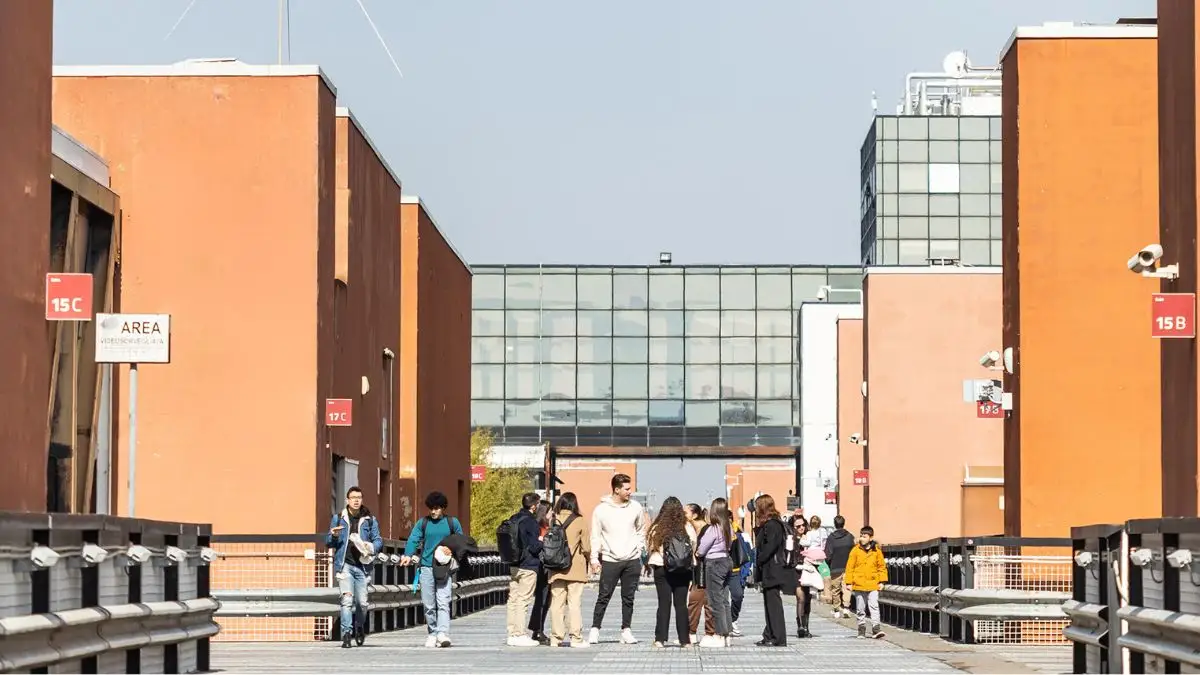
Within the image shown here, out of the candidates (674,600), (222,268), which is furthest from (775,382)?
(674,600)

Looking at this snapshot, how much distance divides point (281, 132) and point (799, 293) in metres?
71.0

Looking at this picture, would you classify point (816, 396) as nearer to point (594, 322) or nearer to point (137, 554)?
point (594, 322)

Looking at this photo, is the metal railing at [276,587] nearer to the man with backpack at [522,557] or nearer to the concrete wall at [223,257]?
the man with backpack at [522,557]

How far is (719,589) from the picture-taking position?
2322cm

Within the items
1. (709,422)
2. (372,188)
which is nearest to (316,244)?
(372,188)

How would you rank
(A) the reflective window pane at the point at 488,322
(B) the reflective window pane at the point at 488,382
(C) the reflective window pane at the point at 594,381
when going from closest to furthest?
(C) the reflective window pane at the point at 594,381 → (B) the reflective window pane at the point at 488,382 → (A) the reflective window pane at the point at 488,322

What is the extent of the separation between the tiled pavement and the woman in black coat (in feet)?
0.86

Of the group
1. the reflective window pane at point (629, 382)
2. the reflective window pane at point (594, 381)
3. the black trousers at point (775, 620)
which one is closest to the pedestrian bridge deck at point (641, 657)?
the black trousers at point (775, 620)

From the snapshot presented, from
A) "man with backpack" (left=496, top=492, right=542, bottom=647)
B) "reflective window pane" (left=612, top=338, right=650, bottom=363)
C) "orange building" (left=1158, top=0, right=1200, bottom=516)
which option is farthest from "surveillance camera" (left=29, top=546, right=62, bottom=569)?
"reflective window pane" (left=612, top=338, right=650, bottom=363)

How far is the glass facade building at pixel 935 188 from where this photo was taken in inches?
3952

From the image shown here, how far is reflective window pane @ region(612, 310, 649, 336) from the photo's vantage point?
9556 cm

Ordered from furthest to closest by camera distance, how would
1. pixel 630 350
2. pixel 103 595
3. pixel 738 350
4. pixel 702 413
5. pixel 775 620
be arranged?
pixel 630 350 → pixel 738 350 → pixel 702 413 → pixel 775 620 → pixel 103 595

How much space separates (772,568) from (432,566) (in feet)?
12.8

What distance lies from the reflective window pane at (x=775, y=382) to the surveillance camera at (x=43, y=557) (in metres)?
82.3
